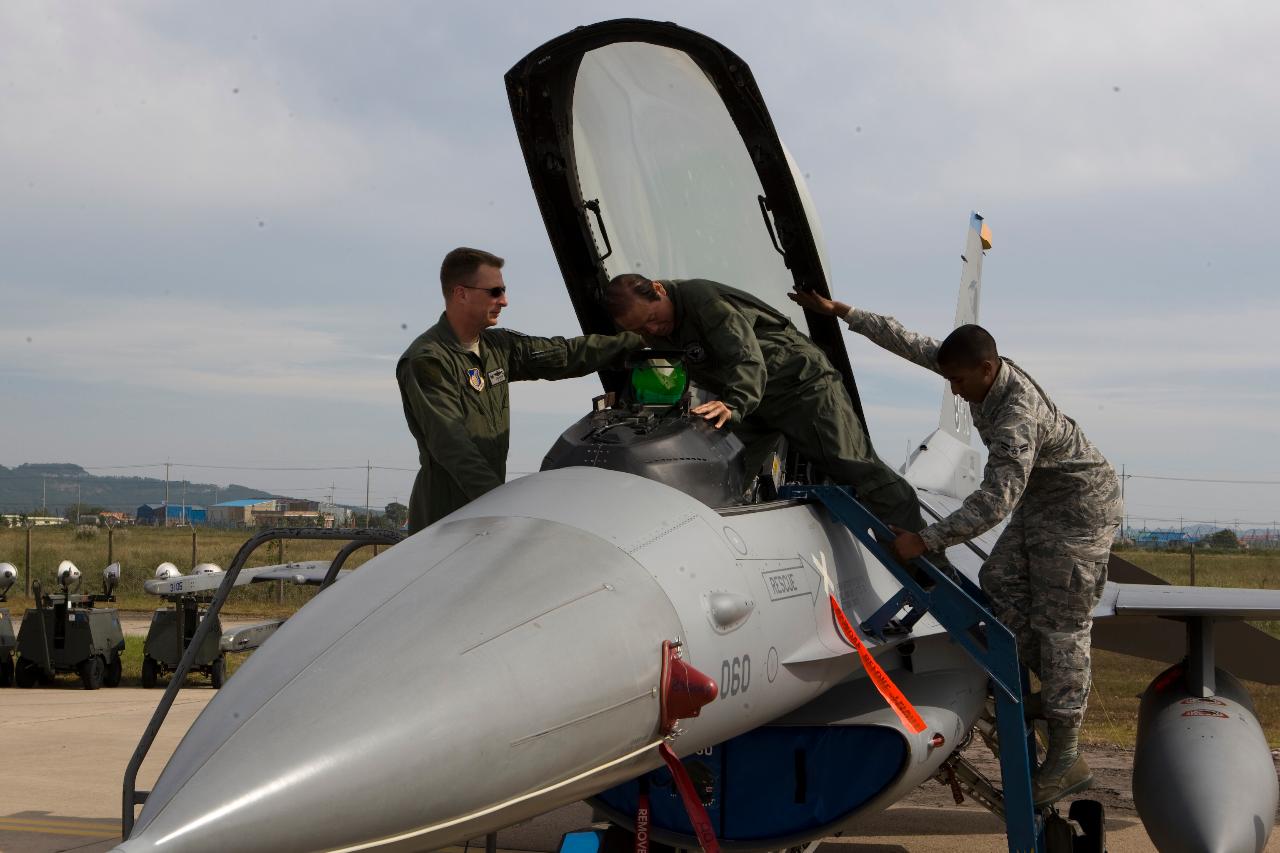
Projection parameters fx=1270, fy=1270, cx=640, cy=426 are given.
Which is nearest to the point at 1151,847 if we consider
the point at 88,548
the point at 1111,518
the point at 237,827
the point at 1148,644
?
the point at 1148,644

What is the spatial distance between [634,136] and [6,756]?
7.43m

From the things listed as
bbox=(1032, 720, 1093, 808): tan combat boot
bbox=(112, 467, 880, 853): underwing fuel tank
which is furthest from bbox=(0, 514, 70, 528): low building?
bbox=(112, 467, 880, 853): underwing fuel tank

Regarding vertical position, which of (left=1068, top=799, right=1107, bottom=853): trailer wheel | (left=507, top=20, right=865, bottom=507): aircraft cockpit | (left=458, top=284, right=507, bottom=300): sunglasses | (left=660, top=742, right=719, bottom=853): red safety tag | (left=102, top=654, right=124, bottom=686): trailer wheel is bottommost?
(left=102, top=654, right=124, bottom=686): trailer wheel

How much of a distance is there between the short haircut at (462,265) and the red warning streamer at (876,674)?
1668 mm

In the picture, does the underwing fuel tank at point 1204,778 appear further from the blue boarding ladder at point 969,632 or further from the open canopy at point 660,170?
the open canopy at point 660,170

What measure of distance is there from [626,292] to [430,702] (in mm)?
2415

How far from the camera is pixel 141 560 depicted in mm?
32156

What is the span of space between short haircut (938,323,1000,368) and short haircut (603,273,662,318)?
106cm

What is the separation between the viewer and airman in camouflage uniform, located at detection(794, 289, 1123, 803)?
4371 millimetres

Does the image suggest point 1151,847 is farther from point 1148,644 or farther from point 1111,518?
point 1111,518

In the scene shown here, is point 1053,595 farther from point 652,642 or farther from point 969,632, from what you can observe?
point 652,642

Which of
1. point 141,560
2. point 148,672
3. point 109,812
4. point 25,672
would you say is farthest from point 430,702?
point 141,560

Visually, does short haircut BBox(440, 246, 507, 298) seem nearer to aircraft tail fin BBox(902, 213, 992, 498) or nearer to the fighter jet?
the fighter jet

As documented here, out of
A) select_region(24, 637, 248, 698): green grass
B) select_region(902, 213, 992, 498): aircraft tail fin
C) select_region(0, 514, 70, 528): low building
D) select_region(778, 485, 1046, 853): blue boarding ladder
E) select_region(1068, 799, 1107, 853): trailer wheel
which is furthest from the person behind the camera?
select_region(0, 514, 70, 528): low building
